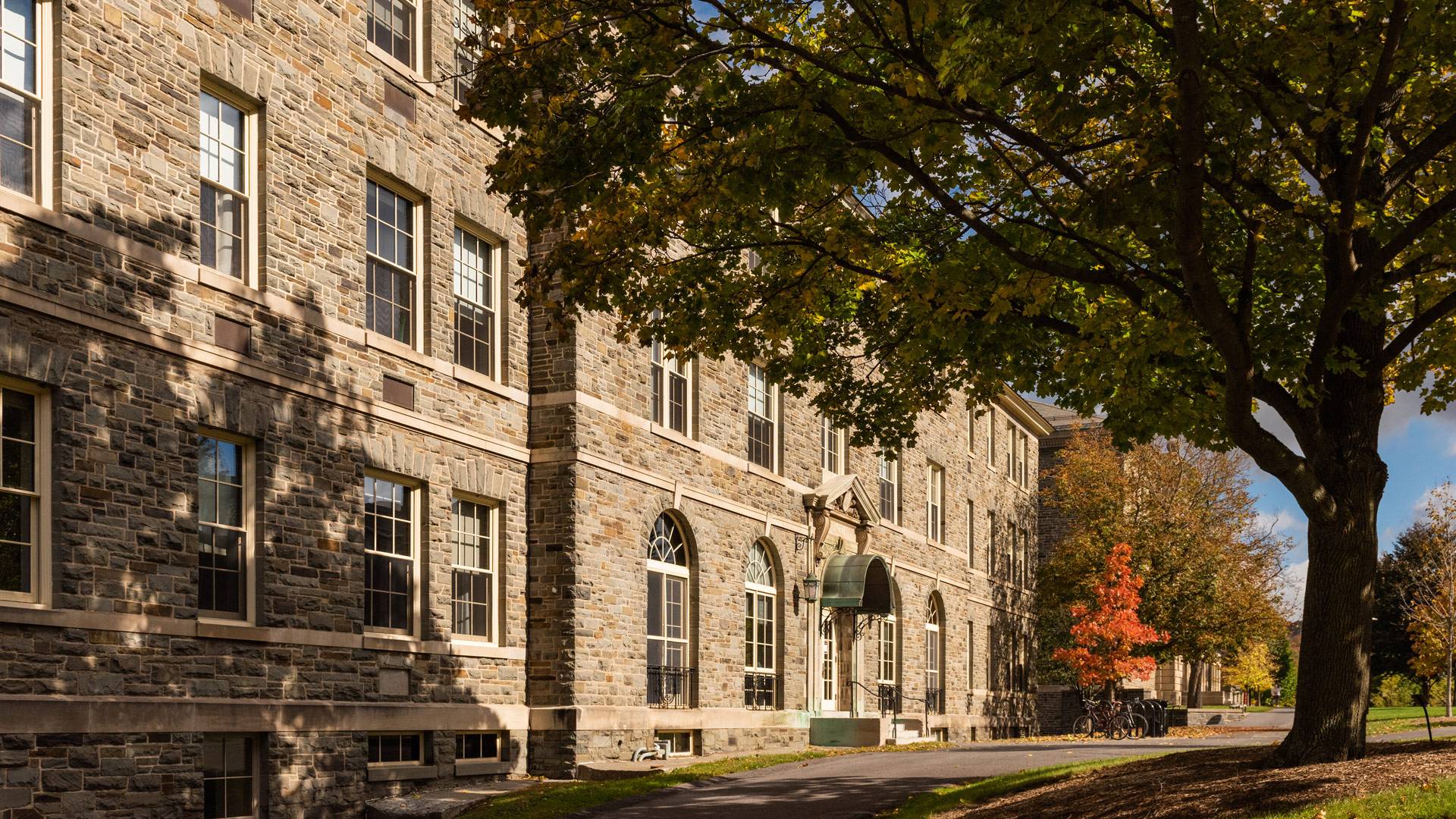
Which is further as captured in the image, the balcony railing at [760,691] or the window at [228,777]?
the balcony railing at [760,691]

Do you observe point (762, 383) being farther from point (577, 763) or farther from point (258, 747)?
point (258, 747)

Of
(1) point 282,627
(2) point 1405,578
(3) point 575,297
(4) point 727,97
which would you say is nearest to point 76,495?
(1) point 282,627

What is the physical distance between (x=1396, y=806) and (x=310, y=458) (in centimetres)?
1141

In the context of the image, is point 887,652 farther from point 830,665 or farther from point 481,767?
point 481,767

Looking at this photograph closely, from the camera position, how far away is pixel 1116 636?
43.2 meters

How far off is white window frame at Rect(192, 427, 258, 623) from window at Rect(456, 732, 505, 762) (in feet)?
14.0

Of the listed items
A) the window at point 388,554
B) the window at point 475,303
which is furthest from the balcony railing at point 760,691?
the window at point 388,554

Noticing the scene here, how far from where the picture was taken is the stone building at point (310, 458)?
42.4 feet

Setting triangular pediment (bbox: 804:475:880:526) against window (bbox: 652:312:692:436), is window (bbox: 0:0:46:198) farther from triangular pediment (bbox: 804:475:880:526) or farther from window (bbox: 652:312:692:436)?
triangular pediment (bbox: 804:475:880:526)

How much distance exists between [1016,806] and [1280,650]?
100787mm

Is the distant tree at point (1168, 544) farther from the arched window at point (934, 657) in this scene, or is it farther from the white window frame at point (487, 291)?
the white window frame at point (487, 291)

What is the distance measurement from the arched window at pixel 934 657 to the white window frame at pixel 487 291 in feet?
67.7

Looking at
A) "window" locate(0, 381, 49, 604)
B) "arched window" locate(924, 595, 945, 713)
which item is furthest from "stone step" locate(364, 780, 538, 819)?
"arched window" locate(924, 595, 945, 713)

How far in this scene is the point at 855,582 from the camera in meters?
29.8
